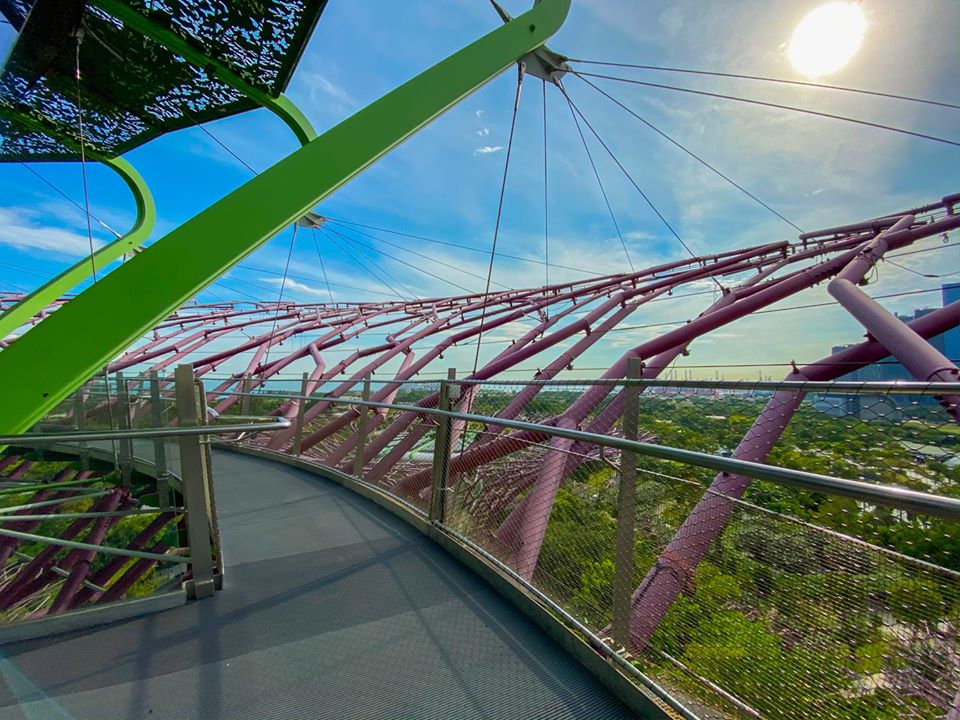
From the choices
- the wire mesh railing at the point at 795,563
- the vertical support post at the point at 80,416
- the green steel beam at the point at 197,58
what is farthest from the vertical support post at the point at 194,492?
the vertical support post at the point at 80,416

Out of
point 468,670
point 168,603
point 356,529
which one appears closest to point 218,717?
point 468,670

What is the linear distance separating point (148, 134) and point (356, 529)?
22.1 feet

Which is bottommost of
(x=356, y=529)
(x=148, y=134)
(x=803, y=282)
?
(x=356, y=529)

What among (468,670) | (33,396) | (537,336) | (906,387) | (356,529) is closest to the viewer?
(906,387)

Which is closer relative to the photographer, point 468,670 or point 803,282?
point 468,670

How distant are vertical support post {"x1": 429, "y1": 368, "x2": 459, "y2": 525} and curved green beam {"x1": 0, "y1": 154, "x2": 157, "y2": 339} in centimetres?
568

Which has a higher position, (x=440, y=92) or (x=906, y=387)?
(x=440, y=92)

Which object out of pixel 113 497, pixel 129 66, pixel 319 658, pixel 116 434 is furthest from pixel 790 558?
pixel 113 497

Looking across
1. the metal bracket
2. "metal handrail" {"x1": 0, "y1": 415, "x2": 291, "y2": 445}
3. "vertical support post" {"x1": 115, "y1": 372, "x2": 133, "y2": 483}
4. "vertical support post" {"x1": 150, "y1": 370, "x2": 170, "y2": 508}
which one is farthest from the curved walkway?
the metal bracket

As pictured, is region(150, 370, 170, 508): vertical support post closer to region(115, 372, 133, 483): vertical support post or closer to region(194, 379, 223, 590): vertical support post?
region(115, 372, 133, 483): vertical support post

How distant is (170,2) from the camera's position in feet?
13.4

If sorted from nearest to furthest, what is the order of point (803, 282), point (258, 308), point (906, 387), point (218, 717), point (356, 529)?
1. point (906, 387)
2. point (218, 717)
3. point (356, 529)
4. point (803, 282)
5. point (258, 308)

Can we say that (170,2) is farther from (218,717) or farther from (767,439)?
(767,439)

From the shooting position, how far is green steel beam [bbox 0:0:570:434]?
3076 millimetres
